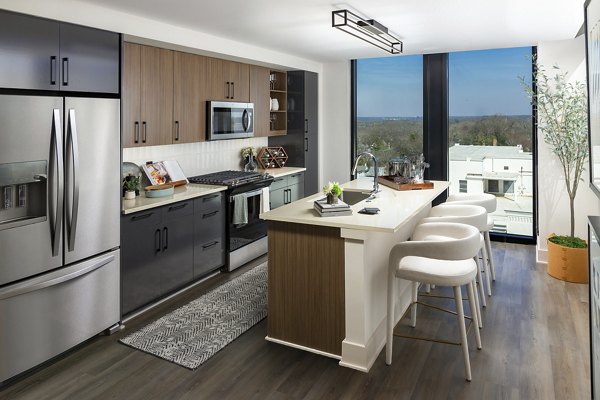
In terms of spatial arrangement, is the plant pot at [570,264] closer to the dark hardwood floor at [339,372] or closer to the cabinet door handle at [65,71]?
the dark hardwood floor at [339,372]

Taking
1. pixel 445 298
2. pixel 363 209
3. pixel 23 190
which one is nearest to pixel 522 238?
pixel 445 298

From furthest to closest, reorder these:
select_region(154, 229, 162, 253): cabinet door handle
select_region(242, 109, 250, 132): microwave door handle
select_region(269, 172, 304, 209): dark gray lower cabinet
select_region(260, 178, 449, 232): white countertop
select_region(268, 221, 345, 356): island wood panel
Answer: select_region(269, 172, 304, 209): dark gray lower cabinet → select_region(242, 109, 250, 132): microwave door handle → select_region(154, 229, 162, 253): cabinet door handle → select_region(268, 221, 345, 356): island wood panel → select_region(260, 178, 449, 232): white countertop

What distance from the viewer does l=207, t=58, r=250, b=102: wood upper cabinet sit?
200 inches

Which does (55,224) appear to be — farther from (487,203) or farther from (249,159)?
(487,203)

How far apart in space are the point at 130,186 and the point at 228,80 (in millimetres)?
1821

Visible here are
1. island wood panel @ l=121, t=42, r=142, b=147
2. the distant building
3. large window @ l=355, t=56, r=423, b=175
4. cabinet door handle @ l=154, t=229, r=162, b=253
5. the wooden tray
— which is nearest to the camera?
cabinet door handle @ l=154, t=229, r=162, b=253

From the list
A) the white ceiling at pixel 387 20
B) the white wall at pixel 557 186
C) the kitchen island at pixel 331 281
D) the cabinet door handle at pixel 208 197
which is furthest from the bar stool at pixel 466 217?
the cabinet door handle at pixel 208 197

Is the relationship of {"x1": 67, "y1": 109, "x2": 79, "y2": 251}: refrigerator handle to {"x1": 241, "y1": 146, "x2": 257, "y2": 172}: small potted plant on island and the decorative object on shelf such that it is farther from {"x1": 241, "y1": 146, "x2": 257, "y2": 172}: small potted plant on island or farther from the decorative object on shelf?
the decorative object on shelf

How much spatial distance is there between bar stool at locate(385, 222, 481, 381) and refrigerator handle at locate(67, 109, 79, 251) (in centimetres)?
206

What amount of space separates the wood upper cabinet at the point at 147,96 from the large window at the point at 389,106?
315cm

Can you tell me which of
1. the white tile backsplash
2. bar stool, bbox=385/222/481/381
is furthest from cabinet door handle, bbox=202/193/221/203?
bar stool, bbox=385/222/481/381

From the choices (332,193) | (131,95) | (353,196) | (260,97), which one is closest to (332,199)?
(332,193)

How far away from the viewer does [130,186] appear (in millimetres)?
4180

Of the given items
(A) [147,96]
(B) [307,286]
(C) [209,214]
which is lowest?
(B) [307,286]
